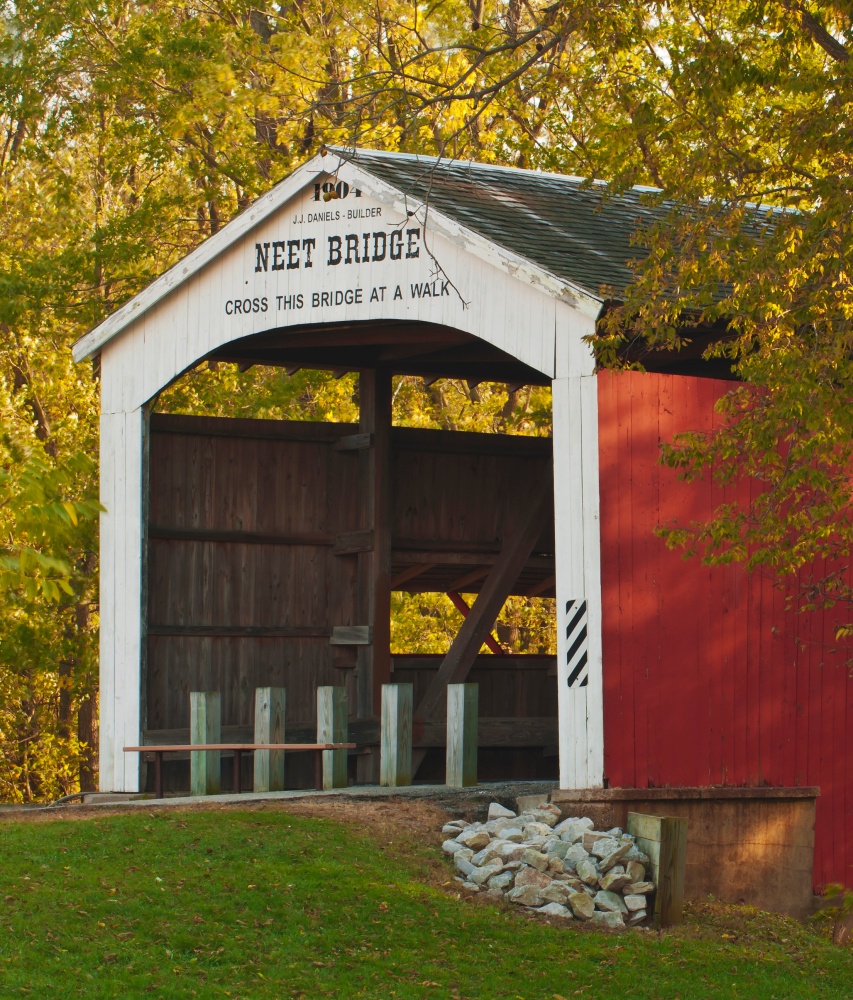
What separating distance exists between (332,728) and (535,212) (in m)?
4.88

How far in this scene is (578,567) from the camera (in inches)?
456

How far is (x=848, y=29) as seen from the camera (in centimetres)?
1077

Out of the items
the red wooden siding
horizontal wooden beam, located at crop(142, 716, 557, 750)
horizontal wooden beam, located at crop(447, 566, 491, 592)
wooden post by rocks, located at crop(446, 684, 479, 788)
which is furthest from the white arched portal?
horizontal wooden beam, located at crop(447, 566, 491, 592)

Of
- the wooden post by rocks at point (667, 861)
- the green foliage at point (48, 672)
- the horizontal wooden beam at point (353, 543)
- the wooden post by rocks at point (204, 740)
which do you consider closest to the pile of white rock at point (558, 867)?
the wooden post by rocks at point (667, 861)

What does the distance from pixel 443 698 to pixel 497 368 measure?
11.7 ft

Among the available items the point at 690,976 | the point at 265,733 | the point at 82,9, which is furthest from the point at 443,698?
the point at 82,9

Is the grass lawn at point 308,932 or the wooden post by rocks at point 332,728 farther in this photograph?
the wooden post by rocks at point 332,728

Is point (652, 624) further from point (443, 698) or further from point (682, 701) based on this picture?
point (443, 698)

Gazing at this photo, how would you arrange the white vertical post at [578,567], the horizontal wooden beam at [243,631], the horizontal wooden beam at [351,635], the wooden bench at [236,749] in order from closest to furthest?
the white vertical post at [578,567]
the wooden bench at [236,749]
the horizontal wooden beam at [243,631]
the horizontal wooden beam at [351,635]

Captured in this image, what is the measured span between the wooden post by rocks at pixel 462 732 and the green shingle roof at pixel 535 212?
11.4 feet

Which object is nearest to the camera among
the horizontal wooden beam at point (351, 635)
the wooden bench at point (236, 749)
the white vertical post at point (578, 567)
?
the white vertical post at point (578, 567)

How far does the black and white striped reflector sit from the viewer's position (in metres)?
11.5

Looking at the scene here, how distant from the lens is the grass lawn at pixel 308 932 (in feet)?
26.4

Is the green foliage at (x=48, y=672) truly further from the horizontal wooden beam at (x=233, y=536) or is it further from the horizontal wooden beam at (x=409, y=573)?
the horizontal wooden beam at (x=409, y=573)
